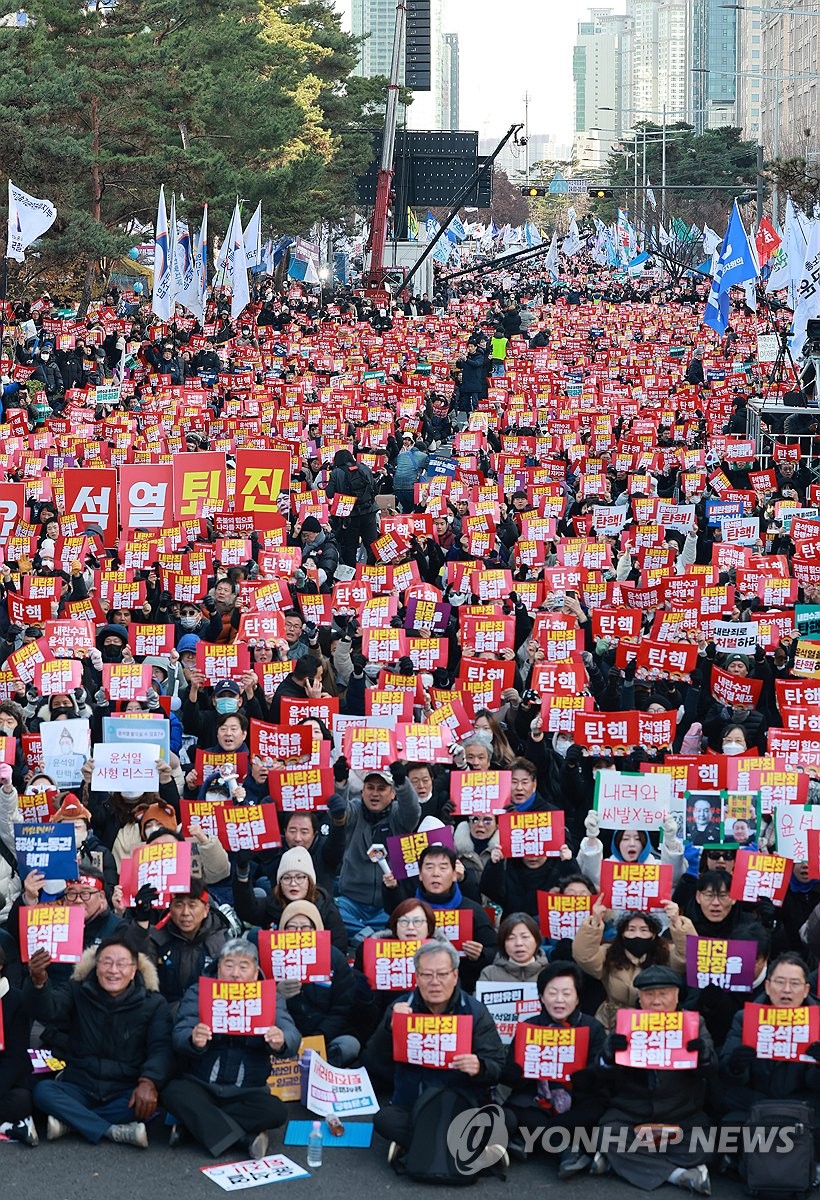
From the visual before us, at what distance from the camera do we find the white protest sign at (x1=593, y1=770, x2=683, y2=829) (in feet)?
28.4

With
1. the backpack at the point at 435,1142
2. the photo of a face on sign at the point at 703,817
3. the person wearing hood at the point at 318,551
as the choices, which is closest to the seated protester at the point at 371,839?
the photo of a face on sign at the point at 703,817

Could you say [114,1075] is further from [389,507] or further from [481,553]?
[389,507]

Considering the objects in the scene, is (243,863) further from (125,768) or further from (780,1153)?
(780,1153)

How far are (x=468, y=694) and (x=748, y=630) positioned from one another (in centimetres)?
254

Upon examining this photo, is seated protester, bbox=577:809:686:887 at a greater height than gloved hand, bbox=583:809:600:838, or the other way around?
gloved hand, bbox=583:809:600:838

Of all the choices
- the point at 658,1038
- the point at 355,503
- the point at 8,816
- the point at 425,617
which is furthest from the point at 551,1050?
the point at 355,503

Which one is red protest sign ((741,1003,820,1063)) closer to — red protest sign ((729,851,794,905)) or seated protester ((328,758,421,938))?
red protest sign ((729,851,794,905))

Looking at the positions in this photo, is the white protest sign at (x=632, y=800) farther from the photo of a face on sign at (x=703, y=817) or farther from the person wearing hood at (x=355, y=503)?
the person wearing hood at (x=355, y=503)

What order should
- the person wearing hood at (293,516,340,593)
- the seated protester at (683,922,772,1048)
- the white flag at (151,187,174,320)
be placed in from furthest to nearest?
the white flag at (151,187,174,320) < the person wearing hood at (293,516,340,593) < the seated protester at (683,922,772,1048)

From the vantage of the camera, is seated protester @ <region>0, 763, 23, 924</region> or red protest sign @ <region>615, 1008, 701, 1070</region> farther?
seated protester @ <region>0, 763, 23, 924</region>

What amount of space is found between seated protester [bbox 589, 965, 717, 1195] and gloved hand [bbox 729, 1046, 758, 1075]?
0.08 metres

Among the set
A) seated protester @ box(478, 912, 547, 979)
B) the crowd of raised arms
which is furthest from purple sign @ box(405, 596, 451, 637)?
seated protester @ box(478, 912, 547, 979)

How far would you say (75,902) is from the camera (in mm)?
7973

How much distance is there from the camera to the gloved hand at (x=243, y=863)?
845cm
